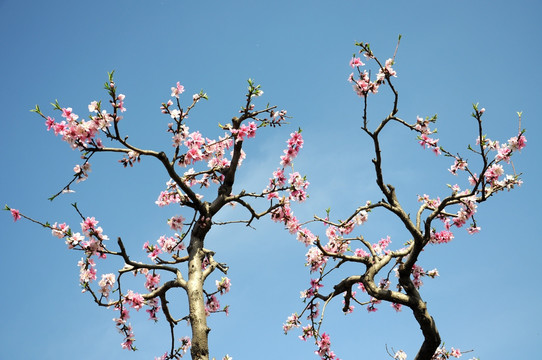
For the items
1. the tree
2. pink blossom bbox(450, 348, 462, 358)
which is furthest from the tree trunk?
pink blossom bbox(450, 348, 462, 358)

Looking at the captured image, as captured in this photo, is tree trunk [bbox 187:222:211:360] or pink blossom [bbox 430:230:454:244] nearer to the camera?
tree trunk [bbox 187:222:211:360]

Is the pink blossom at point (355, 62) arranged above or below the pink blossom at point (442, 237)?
above

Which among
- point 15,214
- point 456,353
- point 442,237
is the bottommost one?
point 456,353

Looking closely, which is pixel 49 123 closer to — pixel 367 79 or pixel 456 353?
pixel 367 79

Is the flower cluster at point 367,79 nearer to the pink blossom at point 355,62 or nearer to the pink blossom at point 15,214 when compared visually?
the pink blossom at point 355,62

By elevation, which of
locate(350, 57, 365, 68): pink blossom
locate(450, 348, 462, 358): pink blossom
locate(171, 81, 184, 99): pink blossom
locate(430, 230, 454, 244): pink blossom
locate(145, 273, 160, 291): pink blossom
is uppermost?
locate(350, 57, 365, 68): pink blossom

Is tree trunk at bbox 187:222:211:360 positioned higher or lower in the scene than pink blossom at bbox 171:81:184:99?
lower

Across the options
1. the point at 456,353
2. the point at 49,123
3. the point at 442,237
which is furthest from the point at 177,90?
the point at 456,353

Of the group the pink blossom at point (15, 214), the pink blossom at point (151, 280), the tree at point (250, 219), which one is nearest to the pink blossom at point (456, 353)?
the tree at point (250, 219)

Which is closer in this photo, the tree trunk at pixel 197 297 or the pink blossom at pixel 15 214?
the tree trunk at pixel 197 297

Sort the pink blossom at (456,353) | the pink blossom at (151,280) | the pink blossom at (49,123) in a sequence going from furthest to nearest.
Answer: the pink blossom at (456,353) < the pink blossom at (151,280) < the pink blossom at (49,123)

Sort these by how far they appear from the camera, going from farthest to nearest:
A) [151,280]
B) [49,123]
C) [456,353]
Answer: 1. [456,353]
2. [151,280]
3. [49,123]

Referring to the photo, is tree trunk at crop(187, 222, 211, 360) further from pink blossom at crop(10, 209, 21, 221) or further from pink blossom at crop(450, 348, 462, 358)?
pink blossom at crop(450, 348, 462, 358)

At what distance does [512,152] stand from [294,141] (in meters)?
3.85
